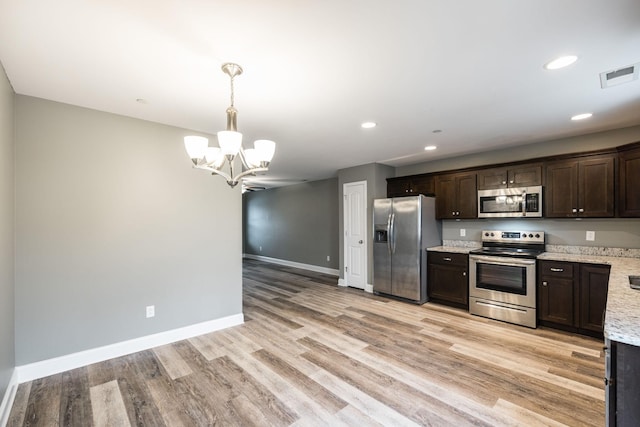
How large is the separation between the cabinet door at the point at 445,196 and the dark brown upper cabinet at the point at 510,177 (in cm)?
43

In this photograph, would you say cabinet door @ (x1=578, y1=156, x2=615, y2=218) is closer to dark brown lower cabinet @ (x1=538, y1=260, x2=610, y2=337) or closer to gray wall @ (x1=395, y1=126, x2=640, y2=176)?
gray wall @ (x1=395, y1=126, x2=640, y2=176)

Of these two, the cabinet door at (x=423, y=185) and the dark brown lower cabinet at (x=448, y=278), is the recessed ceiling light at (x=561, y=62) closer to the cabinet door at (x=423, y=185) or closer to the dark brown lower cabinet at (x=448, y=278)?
the dark brown lower cabinet at (x=448, y=278)

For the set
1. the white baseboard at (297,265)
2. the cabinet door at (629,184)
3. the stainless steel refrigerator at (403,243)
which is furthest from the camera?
the white baseboard at (297,265)

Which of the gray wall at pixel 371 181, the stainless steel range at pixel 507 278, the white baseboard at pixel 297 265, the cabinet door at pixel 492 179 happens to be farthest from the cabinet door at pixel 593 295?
the white baseboard at pixel 297 265

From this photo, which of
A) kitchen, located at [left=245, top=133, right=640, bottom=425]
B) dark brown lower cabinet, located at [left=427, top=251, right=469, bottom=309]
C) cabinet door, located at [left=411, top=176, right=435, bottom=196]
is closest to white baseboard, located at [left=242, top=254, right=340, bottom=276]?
dark brown lower cabinet, located at [left=427, top=251, right=469, bottom=309]

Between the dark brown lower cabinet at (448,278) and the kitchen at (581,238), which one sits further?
the dark brown lower cabinet at (448,278)

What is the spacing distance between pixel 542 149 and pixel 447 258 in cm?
203

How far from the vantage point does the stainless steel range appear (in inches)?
141

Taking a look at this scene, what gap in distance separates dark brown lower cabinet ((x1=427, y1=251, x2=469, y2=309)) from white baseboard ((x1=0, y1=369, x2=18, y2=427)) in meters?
4.84

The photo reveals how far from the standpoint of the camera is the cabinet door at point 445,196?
15.3ft

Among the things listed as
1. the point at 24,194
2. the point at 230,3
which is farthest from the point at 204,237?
the point at 230,3

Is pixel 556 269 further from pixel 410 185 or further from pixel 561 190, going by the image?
pixel 410 185

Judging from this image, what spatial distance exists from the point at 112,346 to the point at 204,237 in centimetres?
140

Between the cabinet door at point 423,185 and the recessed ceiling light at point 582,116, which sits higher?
the recessed ceiling light at point 582,116
